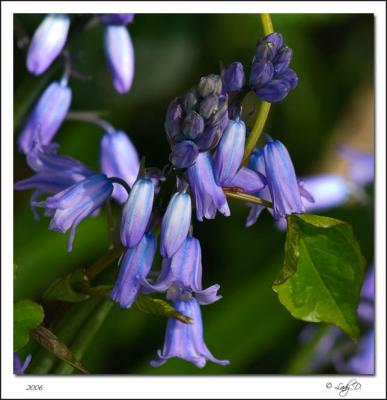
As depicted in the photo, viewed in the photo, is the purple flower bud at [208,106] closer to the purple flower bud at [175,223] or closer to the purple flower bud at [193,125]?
the purple flower bud at [193,125]

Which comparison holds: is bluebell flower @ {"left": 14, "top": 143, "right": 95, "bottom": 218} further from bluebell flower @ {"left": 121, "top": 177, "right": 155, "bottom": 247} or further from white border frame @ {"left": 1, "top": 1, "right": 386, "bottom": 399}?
bluebell flower @ {"left": 121, "top": 177, "right": 155, "bottom": 247}

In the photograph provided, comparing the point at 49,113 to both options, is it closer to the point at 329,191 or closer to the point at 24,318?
the point at 24,318

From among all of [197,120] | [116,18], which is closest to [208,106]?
[197,120]

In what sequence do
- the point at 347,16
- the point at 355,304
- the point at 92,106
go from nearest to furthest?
the point at 355,304, the point at 92,106, the point at 347,16

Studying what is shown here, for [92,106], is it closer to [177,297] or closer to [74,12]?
[74,12]

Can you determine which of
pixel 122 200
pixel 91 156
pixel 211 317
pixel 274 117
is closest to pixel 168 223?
pixel 122 200

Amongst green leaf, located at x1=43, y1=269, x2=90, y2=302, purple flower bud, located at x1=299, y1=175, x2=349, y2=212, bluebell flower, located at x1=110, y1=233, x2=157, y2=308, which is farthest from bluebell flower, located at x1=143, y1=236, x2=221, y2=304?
purple flower bud, located at x1=299, y1=175, x2=349, y2=212
